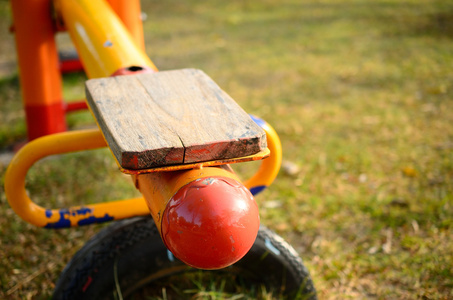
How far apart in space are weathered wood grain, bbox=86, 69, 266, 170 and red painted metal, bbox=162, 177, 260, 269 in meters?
0.06

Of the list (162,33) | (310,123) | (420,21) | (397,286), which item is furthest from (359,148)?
(420,21)

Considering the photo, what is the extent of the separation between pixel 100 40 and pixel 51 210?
19.1 inches

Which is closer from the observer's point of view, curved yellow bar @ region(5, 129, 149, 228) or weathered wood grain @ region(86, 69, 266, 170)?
weathered wood grain @ region(86, 69, 266, 170)

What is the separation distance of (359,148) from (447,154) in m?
0.42

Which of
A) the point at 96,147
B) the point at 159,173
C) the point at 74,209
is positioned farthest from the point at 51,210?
the point at 159,173

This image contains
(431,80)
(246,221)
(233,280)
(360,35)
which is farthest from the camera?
(360,35)

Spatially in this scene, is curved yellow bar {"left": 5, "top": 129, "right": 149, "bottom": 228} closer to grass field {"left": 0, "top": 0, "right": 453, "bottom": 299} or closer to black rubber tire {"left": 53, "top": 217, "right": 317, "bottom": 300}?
black rubber tire {"left": 53, "top": 217, "right": 317, "bottom": 300}

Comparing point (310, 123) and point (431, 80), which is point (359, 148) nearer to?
point (310, 123)

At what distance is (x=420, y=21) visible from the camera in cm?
456

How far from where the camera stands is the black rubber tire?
1.15 meters

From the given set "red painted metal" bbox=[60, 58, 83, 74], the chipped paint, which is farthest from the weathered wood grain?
"red painted metal" bbox=[60, 58, 83, 74]

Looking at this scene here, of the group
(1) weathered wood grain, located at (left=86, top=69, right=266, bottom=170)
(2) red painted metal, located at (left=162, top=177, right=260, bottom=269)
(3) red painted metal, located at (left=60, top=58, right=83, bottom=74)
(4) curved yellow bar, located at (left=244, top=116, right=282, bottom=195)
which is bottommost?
(3) red painted metal, located at (left=60, top=58, right=83, bottom=74)

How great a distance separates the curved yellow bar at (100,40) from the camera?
1.17 meters

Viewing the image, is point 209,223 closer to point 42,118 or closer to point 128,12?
point 128,12
